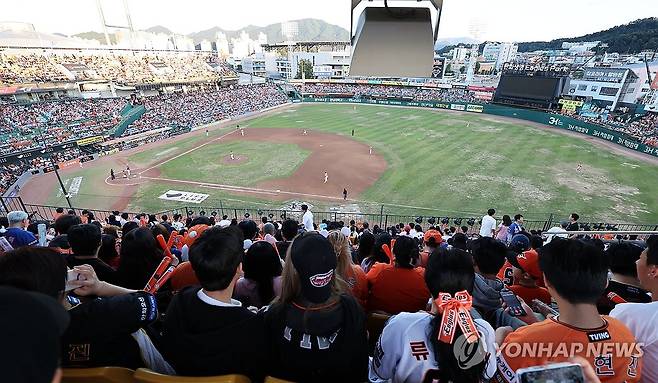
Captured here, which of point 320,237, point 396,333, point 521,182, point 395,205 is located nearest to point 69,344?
point 320,237

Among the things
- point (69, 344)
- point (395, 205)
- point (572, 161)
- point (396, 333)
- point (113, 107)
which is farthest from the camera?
point (113, 107)

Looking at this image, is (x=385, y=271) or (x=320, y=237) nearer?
(x=320, y=237)

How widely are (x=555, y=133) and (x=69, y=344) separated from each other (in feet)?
146

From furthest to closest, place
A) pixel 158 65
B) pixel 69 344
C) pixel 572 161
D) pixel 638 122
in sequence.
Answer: pixel 158 65
pixel 638 122
pixel 572 161
pixel 69 344

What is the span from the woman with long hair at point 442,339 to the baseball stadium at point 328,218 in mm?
14

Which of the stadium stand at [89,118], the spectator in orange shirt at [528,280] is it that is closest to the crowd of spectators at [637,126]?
the spectator in orange shirt at [528,280]

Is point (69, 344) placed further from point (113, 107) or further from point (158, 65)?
point (158, 65)

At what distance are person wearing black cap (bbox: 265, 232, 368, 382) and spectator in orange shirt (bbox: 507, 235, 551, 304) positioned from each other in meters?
2.67

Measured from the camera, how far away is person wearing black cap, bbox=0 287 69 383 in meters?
0.92

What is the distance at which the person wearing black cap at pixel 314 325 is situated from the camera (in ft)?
7.27

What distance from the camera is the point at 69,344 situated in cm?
212

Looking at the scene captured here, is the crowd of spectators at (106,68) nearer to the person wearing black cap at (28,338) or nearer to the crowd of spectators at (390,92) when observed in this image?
the crowd of spectators at (390,92)

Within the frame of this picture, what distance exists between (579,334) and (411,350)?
1.02m

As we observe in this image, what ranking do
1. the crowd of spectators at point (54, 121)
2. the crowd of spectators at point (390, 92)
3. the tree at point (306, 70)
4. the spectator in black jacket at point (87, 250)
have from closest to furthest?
1. the spectator in black jacket at point (87, 250)
2. the crowd of spectators at point (54, 121)
3. the crowd of spectators at point (390, 92)
4. the tree at point (306, 70)
